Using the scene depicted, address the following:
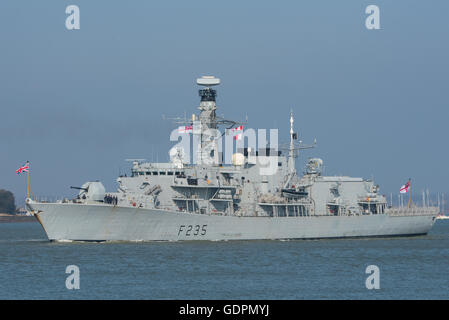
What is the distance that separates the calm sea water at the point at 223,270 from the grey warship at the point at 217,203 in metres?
1.18

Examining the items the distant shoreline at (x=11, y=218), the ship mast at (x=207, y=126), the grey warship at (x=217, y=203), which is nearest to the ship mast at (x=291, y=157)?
the grey warship at (x=217, y=203)

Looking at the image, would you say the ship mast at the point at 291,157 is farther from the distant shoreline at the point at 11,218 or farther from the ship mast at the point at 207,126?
the distant shoreline at the point at 11,218

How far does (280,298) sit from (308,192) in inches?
1054

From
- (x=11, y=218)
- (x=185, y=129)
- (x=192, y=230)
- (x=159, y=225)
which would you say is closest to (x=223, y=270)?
(x=159, y=225)

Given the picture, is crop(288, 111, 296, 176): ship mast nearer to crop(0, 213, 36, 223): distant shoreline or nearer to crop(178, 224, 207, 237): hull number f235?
crop(178, 224, 207, 237): hull number f235

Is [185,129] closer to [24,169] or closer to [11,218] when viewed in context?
[24,169]

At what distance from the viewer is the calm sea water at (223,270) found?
29719 mm

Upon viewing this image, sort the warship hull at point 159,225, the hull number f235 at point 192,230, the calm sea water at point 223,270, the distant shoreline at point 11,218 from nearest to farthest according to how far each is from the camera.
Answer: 1. the calm sea water at point 223,270
2. the warship hull at point 159,225
3. the hull number f235 at point 192,230
4. the distant shoreline at point 11,218

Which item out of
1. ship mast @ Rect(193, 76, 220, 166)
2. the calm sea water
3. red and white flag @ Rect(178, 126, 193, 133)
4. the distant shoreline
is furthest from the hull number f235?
the distant shoreline

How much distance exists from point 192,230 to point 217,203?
3356mm

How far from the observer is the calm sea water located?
29719mm

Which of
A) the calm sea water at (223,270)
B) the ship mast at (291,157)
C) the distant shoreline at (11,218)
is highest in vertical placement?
the ship mast at (291,157)

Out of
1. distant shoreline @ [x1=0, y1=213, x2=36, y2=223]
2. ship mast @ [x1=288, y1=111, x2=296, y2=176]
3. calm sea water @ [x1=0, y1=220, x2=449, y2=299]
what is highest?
ship mast @ [x1=288, y1=111, x2=296, y2=176]

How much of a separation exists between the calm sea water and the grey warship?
118 cm
